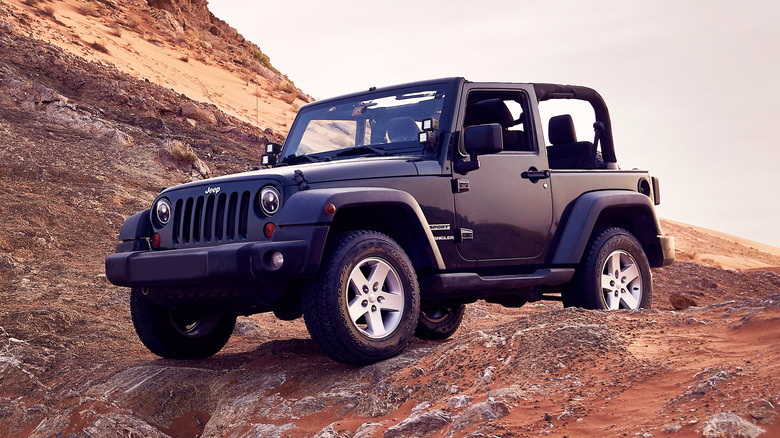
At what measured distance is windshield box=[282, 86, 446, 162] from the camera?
6.46m

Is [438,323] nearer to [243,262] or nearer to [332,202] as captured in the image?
[332,202]

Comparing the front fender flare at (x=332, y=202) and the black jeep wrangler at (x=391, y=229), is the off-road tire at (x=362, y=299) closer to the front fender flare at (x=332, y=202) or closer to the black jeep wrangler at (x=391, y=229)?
the black jeep wrangler at (x=391, y=229)

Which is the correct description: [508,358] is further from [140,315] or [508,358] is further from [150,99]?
[150,99]

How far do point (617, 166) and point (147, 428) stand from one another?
530cm

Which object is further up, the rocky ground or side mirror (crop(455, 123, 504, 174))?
side mirror (crop(455, 123, 504, 174))

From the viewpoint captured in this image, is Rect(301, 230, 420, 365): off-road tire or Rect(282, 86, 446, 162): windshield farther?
Rect(282, 86, 446, 162): windshield

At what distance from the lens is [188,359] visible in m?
7.08

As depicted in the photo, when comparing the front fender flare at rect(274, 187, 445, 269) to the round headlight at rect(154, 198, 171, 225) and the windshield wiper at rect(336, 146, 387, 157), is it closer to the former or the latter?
the windshield wiper at rect(336, 146, 387, 157)

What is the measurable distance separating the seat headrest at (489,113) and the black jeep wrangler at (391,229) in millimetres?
13

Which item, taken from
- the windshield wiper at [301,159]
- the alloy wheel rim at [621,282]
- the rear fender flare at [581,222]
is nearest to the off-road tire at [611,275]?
the alloy wheel rim at [621,282]

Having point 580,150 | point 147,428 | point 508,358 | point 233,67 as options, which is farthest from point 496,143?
point 233,67

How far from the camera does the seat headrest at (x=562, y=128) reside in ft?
27.0

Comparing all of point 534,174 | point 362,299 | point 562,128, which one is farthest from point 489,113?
point 362,299

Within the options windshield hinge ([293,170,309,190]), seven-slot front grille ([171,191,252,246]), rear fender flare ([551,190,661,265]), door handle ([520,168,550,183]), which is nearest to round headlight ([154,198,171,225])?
seven-slot front grille ([171,191,252,246])
